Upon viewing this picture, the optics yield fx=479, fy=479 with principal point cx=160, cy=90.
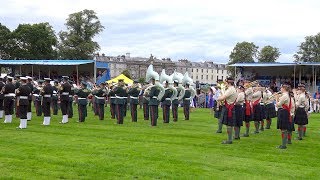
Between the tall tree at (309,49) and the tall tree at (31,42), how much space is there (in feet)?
149

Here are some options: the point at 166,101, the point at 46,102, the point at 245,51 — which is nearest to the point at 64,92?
the point at 46,102

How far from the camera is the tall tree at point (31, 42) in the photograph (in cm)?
7100

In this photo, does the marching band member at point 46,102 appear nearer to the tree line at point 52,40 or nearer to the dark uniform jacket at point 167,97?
the dark uniform jacket at point 167,97

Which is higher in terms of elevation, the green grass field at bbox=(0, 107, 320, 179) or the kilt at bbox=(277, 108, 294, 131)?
the kilt at bbox=(277, 108, 294, 131)

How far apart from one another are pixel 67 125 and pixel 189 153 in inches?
338

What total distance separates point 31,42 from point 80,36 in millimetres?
9843

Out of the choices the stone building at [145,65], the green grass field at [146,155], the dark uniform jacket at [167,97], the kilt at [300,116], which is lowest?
the green grass field at [146,155]

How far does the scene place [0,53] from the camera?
71.2 m

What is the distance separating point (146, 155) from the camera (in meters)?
12.1

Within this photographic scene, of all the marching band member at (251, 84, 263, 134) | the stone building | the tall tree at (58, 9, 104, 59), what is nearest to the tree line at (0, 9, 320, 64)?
the tall tree at (58, 9, 104, 59)

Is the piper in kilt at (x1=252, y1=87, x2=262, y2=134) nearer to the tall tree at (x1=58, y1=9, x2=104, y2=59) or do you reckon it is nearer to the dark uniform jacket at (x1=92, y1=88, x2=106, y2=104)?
the dark uniform jacket at (x1=92, y1=88, x2=106, y2=104)

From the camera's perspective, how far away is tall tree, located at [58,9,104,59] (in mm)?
76438

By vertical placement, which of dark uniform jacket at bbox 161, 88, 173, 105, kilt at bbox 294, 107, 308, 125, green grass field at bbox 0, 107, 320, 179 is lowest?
green grass field at bbox 0, 107, 320, 179

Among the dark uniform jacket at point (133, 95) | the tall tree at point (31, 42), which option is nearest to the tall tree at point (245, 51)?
the tall tree at point (31, 42)
